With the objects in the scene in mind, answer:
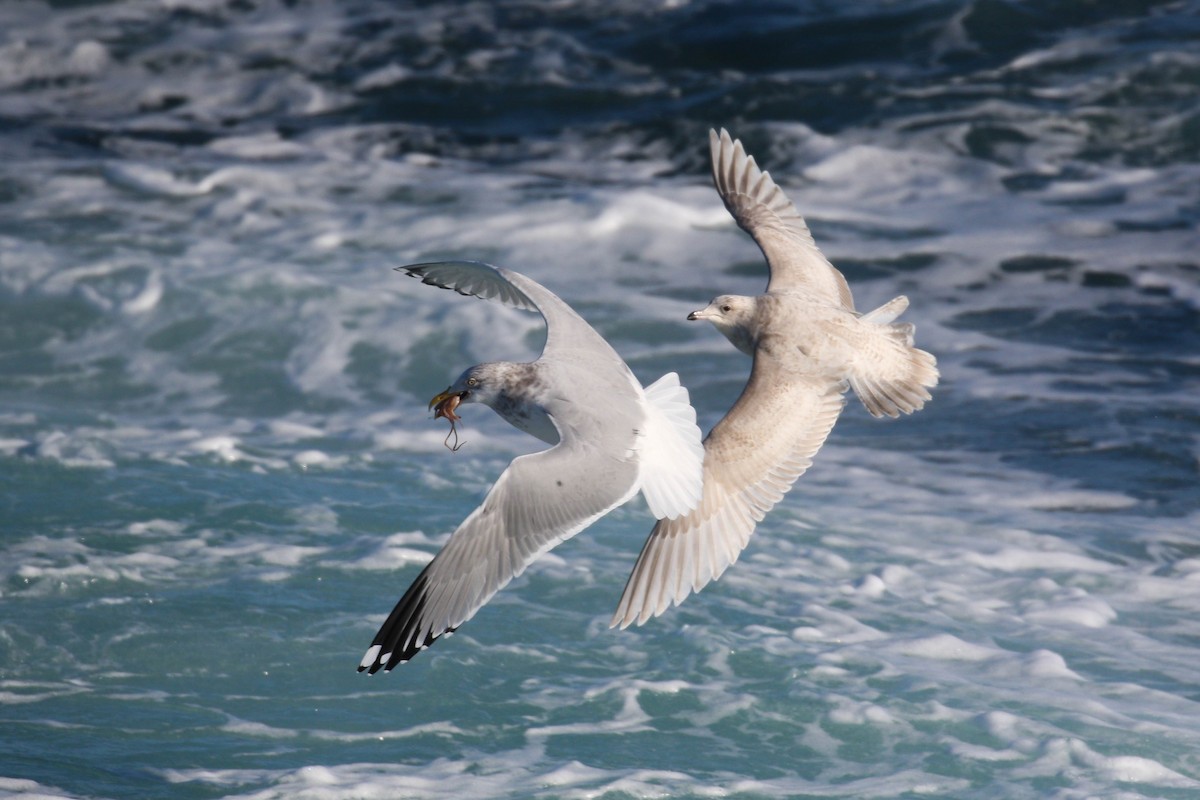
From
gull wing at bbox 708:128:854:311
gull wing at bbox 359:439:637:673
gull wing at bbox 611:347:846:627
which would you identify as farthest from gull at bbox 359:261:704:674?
gull wing at bbox 708:128:854:311

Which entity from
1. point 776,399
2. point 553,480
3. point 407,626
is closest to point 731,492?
point 776,399

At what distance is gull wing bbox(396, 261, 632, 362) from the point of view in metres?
5.41

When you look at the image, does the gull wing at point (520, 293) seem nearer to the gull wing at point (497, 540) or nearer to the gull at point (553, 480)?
the gull at point (553, 480)

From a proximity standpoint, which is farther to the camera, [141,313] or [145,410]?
[141,313]

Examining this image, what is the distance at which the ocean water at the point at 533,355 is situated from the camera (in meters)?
5.35

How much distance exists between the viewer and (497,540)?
4.60 m

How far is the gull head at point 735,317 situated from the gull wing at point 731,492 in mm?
365

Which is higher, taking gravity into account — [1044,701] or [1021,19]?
[1021,19]

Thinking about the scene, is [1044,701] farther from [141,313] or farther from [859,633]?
[141,313]

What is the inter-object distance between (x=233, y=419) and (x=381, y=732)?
4.02 metres

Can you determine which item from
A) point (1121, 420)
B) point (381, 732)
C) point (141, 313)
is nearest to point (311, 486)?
point (381, 732)

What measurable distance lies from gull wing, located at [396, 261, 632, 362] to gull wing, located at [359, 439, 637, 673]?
0.77 metres

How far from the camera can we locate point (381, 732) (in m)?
5.30

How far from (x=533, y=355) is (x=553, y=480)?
537 cm
